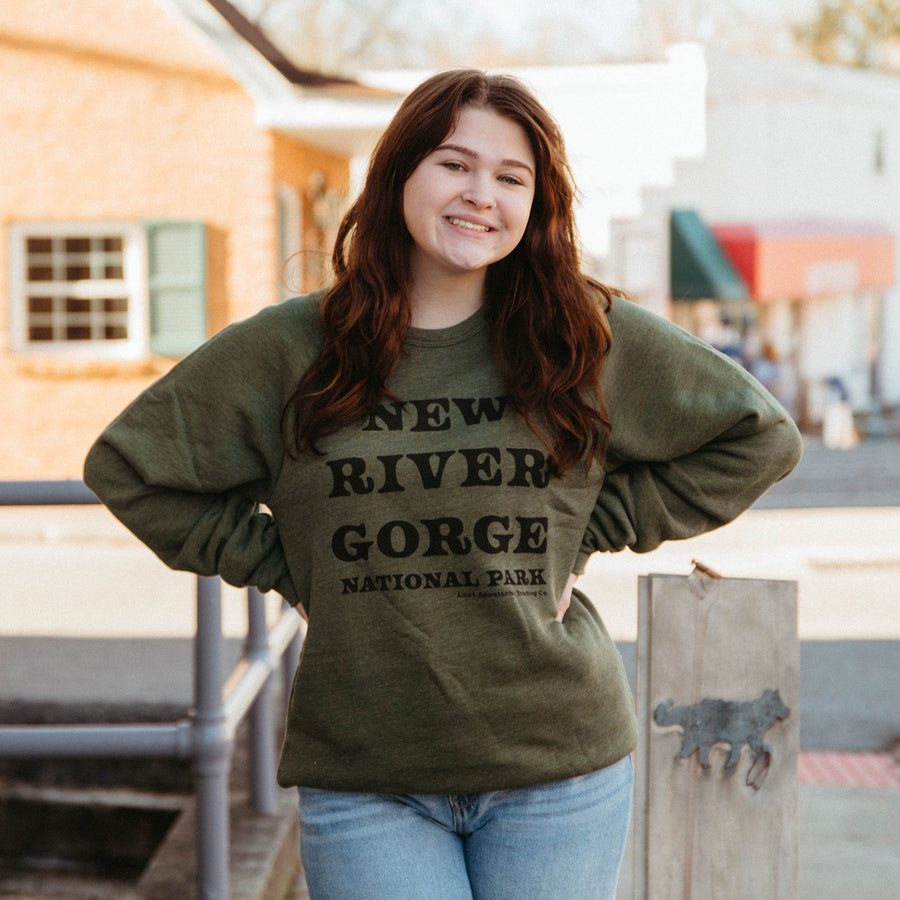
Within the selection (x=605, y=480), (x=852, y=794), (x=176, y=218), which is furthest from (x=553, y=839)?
(x=176, y=218)

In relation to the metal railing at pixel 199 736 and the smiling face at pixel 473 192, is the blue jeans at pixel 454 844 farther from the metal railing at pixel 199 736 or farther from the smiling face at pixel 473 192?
the metal railing at pixel 199 736

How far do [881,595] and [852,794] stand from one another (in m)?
4.47

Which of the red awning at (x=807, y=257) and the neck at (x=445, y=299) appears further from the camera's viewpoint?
the red awning at (x=807, y=257)

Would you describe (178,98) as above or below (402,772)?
above

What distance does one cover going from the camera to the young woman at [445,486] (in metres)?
1.77

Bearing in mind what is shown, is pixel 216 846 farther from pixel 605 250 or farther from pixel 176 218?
pixel 605 250

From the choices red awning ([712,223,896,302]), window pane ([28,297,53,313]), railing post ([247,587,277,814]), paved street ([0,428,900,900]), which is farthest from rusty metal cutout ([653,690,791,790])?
red awning ([712,223,896,302])

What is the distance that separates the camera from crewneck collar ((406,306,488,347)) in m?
1.86

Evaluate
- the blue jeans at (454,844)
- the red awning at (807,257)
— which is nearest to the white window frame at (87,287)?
the red awning at (807,257)

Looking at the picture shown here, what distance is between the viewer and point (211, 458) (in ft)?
6.18

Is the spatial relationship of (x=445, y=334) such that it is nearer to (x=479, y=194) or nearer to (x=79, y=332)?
(x=479, y=194)

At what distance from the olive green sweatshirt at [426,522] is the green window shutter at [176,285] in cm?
1058

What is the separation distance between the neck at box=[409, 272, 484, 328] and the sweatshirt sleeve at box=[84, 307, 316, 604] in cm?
21

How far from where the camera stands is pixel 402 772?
5.75 feet
